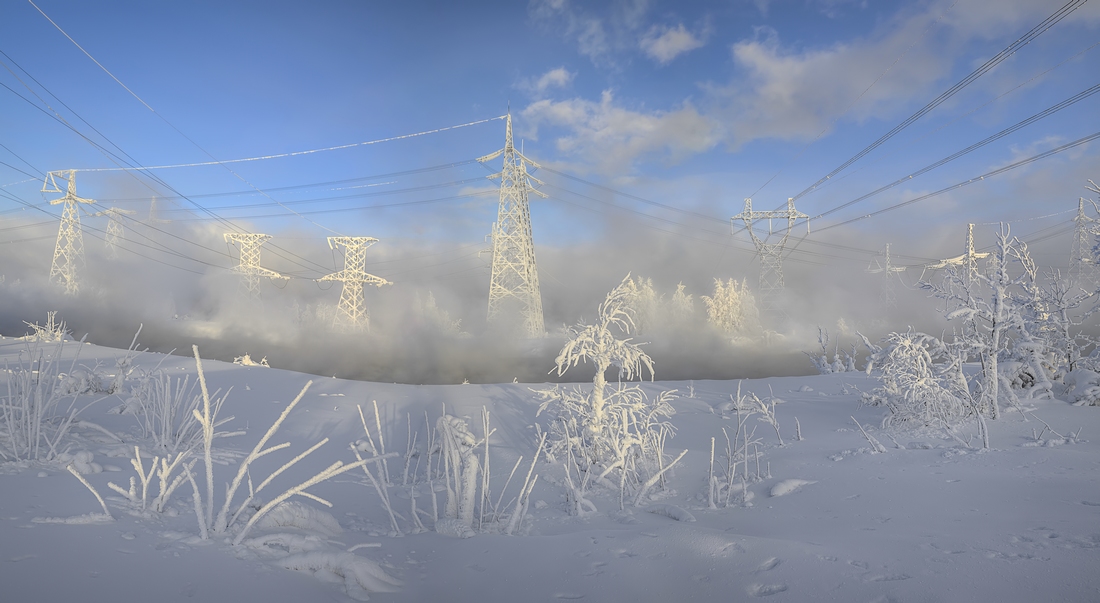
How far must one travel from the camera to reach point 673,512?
518 cm

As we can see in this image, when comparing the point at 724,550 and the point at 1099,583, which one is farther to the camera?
the point at 724,550

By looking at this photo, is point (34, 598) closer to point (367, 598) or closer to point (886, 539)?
point (367, 598)

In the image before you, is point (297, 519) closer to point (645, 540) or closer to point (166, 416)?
point (645, 540)

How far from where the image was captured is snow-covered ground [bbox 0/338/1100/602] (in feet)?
8.55

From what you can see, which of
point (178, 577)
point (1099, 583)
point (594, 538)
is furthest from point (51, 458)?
point (1099, 583)

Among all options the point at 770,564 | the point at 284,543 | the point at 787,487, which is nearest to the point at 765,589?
the point at 770,564

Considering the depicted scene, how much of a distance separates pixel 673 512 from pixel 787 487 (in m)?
1.80

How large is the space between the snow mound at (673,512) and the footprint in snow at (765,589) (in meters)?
1.98

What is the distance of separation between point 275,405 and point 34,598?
11753 mm

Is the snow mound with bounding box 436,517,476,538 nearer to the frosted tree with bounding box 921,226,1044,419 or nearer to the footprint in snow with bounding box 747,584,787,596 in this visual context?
the footprint in snow with bounding box 747,584,787,596

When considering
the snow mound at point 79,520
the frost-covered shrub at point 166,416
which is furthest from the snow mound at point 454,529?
the frost-covered shrub at point 166,416

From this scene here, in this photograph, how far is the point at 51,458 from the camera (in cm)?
487

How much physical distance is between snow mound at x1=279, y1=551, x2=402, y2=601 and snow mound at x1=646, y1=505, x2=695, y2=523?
3063 mm

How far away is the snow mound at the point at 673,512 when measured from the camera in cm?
491
